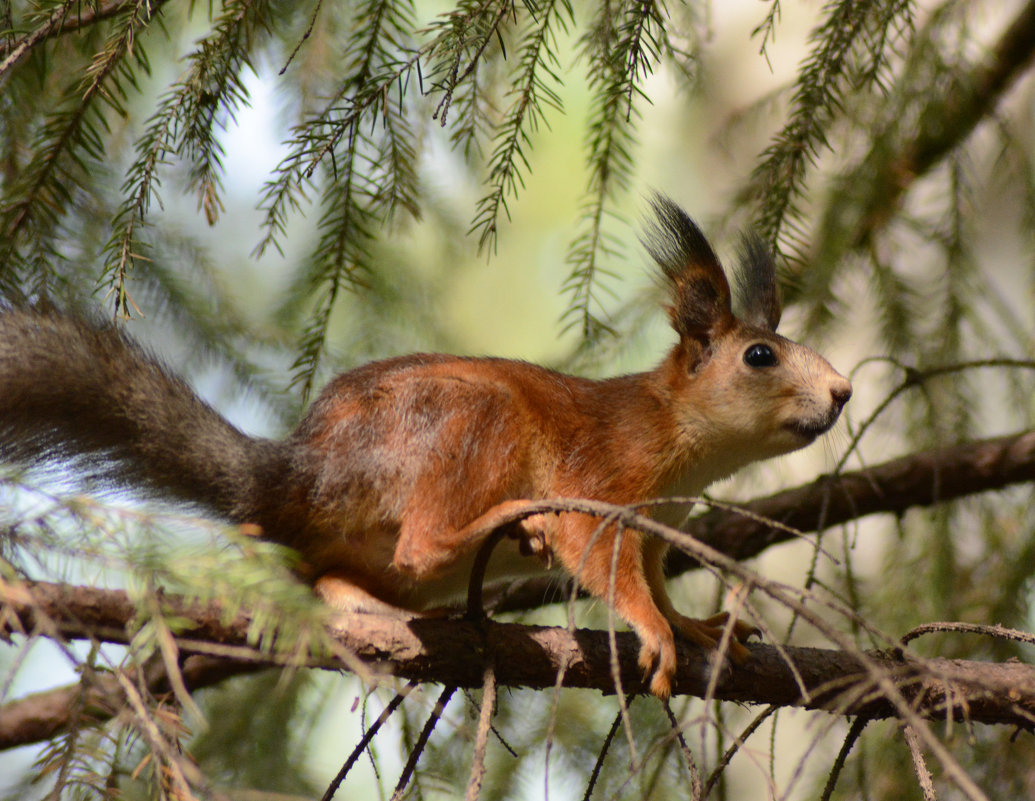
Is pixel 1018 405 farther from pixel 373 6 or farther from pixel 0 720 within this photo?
pixel 0 720

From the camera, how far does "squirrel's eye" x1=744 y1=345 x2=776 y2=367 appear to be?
213cm

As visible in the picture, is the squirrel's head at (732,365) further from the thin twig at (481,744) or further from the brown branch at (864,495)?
the thin twig at (481,744)

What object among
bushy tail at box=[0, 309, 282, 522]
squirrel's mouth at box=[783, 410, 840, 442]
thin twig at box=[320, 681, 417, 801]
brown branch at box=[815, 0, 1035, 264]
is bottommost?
thin twig at box=[320, 681, 417, 801]

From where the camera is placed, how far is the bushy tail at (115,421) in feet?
5.07

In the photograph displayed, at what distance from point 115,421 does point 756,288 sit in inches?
57.0

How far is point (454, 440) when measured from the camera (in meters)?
1.84

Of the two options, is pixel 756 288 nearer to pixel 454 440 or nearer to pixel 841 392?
pixel 841 392

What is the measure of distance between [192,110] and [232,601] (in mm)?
816

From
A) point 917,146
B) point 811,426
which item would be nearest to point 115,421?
point 811,426

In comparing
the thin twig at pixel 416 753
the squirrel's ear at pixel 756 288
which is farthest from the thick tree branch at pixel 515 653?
the squirrel's ear at pixel 756 288

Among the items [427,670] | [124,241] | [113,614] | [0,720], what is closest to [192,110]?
[124,241]

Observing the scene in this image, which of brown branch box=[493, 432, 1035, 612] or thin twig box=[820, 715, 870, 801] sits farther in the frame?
brown branch box=[493, 432, 1035, 612]

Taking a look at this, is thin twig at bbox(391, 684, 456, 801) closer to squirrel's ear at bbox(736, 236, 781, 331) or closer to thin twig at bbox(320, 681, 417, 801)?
thin twig at bbox(320, 681, 417, 801)

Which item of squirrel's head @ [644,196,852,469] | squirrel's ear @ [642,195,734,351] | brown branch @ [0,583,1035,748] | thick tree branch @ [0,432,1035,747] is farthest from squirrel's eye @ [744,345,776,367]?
brown branch @ [0,583,1035,748]
